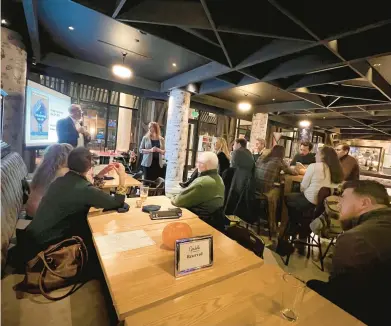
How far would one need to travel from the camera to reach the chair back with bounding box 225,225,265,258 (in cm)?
159

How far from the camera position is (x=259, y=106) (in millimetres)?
7488

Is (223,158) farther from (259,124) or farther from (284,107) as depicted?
(259,124)

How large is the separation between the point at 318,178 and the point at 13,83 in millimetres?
4429

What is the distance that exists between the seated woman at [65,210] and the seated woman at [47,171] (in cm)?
49

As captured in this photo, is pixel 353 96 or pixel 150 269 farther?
pixel 353 96

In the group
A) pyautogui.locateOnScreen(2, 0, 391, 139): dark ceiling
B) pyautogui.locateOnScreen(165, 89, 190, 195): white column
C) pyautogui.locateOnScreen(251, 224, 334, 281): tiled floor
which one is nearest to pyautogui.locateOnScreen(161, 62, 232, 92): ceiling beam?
pyautogui.locateOnScreen(2, 0, 391, 139): dark ceiling

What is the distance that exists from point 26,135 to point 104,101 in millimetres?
3649

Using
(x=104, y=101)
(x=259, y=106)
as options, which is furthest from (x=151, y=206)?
(x=259, y=106)

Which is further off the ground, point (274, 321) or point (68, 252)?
point (274, 321)

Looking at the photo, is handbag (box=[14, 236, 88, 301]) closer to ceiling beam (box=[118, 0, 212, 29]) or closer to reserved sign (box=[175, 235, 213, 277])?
reserved sign (box=[175, 235, 213, 277])

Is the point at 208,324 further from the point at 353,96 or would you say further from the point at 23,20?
the point at 353,96

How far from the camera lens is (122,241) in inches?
54.1

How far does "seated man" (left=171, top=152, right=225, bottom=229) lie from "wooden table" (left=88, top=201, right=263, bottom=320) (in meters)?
0.69

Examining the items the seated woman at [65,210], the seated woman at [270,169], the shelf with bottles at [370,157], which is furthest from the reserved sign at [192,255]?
the shelf with bottles at [370,157]
